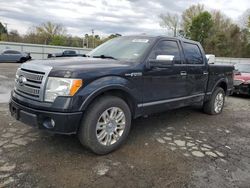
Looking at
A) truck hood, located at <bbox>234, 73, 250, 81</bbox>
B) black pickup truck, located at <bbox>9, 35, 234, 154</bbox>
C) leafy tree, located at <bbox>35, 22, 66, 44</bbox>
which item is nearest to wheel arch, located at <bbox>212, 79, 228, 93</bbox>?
black pickup truck, located at <bbox>9, 35, 234, 154</bbox>

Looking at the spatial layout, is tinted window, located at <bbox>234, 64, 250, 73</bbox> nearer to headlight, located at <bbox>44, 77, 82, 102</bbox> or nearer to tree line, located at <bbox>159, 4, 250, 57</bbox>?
headlight, located at <bbox>44, 77, 82, 102</bbox>

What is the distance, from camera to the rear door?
542cm

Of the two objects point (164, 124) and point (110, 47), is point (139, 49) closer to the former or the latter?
point (110, 47)

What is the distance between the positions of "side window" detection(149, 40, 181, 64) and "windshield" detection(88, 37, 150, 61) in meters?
0.19

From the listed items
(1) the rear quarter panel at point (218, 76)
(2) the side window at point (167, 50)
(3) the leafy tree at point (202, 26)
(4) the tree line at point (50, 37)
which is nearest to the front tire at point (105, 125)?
(2) the side window at point (167, 50)

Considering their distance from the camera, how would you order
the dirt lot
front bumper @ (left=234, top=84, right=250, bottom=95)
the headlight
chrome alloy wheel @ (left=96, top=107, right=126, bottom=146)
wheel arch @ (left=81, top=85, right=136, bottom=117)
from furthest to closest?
1. front bumper @ (left=234, top=84, right=250, bottom=95)
2. chrome alloy wheel @ (left=96, top=107, right=126, bottom=146)
3. wheel arch @ (left=81, top=85, right=136, bottom=117)
4. the headlight
5. the dirt lot

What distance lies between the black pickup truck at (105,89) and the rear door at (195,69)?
4 cm

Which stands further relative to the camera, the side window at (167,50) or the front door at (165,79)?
the side window at (167,50)

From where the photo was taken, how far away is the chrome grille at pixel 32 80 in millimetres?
3424

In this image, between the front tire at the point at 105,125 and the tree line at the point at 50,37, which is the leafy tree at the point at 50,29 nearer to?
the tree line at the point at 50,37

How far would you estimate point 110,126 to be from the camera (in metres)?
3.85

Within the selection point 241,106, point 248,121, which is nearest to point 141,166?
point 248,121

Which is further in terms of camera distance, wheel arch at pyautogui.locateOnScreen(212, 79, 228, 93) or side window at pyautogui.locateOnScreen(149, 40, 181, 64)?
wheel arch at pyautogui.locateOnScreen(212, 79, 228, 93)

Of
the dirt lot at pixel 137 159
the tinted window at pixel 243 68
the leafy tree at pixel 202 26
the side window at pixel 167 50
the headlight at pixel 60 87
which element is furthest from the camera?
the leafy tree at pixel 202 26
